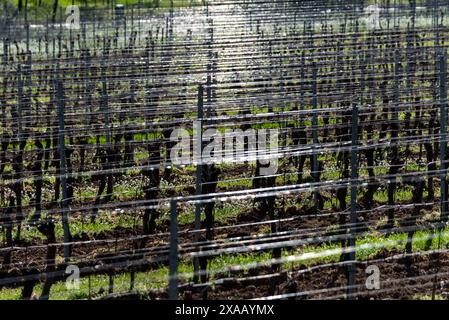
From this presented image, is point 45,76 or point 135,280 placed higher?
point 45,76

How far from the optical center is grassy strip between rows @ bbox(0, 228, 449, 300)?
9.68 metres

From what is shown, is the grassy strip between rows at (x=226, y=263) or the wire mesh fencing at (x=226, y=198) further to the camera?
the grassy strip between rows at (x=226, y=263)

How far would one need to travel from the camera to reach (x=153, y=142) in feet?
39.9

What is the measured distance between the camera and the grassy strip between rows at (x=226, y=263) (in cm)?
968

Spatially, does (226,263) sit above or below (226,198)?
below

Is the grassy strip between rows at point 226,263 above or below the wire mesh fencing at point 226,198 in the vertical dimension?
below

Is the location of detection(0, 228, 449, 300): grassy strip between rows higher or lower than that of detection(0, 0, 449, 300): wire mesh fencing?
lower

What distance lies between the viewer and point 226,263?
→ 1054 cm

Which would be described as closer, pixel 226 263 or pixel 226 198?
pixel 226 198

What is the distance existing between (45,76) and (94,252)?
260 inches

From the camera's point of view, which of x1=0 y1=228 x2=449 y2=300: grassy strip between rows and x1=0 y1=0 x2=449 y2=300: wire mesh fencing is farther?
x1=0 y1=228 x2=449 y2=300: grassy strip between rows
